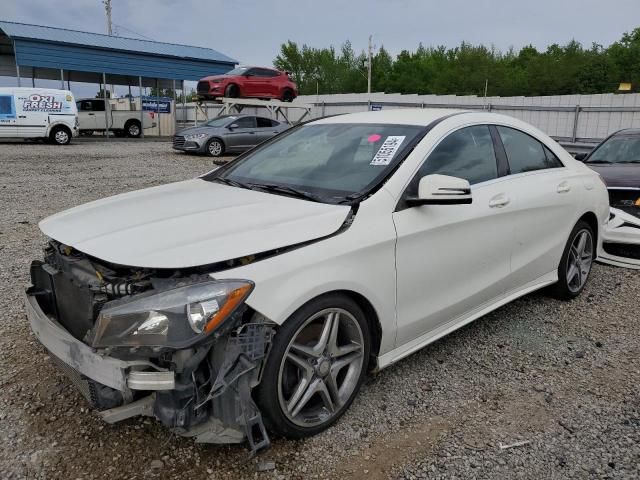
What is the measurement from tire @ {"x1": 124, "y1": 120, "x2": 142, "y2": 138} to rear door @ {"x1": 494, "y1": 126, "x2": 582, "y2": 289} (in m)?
24.9

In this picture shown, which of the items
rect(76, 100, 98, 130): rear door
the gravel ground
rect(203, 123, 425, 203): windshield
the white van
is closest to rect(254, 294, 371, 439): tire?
the gravel ground

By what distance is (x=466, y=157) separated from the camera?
3543 mm

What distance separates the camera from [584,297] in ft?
15.6

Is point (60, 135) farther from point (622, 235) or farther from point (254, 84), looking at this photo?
point (622, 235)

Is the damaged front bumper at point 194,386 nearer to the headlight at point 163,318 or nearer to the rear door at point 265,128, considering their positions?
the headlight at point 163,318

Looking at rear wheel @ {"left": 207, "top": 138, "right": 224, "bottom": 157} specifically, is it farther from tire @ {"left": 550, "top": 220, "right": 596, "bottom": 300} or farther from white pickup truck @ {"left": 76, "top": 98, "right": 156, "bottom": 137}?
tire @ {"left": 550, "top": 220, "right": 596, "bottom": 300}

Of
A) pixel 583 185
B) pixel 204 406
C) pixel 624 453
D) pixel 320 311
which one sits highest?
pixel 583 185

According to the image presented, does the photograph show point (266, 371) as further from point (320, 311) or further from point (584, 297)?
point (584, 297)

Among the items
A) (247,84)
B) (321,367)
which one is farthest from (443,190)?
(247,84)

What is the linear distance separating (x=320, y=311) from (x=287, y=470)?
2.44 ft

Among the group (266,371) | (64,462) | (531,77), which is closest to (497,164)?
(266,371)

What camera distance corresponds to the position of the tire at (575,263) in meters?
4.45

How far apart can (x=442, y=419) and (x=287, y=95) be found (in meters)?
21.7

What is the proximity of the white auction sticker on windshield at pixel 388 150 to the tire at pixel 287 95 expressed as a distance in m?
20.5
